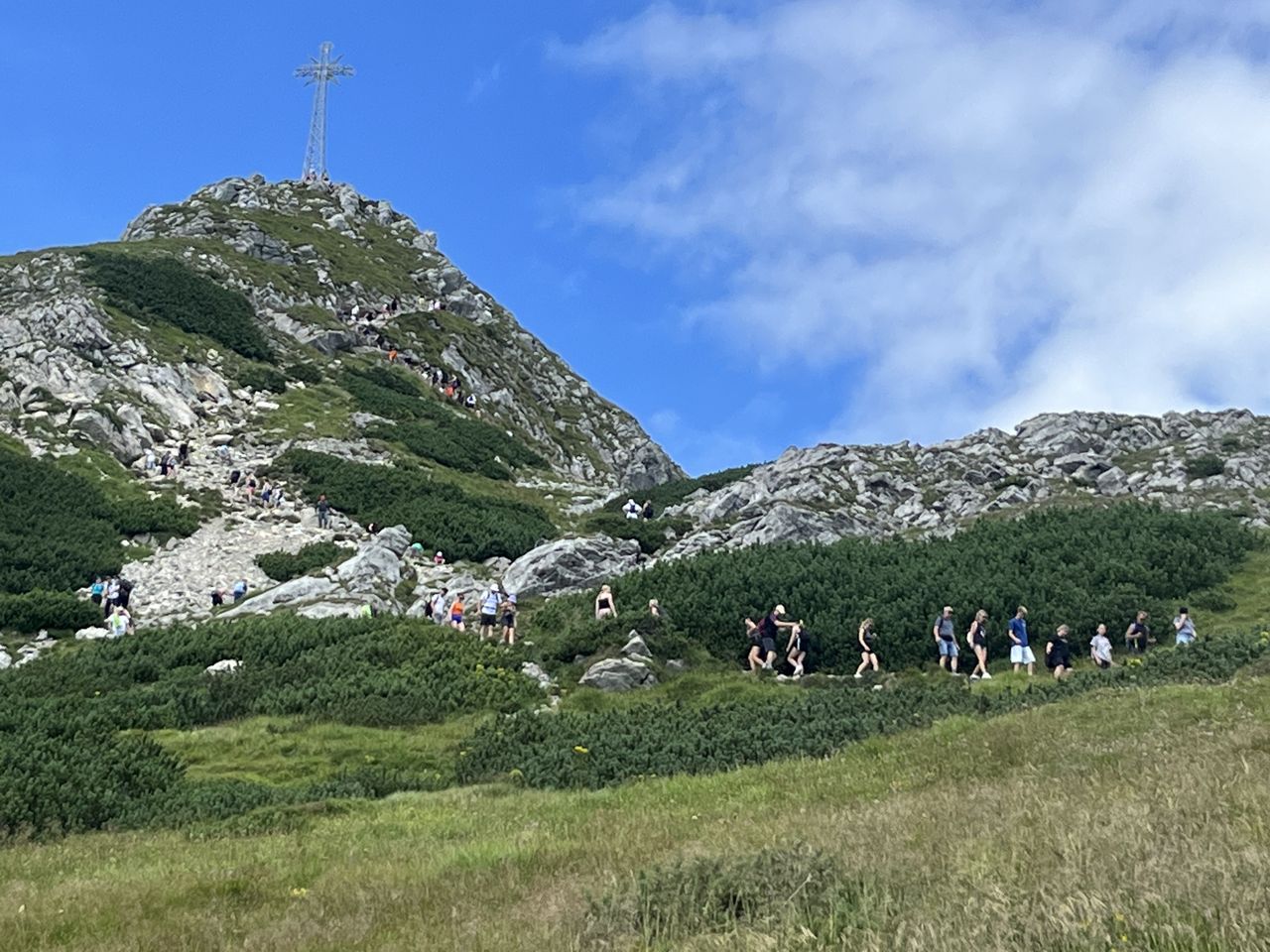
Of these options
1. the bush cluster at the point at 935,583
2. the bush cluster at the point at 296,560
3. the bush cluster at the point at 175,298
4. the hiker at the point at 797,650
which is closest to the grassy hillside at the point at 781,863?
the hiker at the point at 797,650

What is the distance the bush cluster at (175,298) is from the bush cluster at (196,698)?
45.9 meters

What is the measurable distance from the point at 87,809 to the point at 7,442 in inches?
1509

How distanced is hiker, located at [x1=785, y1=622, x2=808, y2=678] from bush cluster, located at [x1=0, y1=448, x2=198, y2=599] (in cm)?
2569

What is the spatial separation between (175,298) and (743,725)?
211 ft

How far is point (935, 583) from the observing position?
26781 millimetres

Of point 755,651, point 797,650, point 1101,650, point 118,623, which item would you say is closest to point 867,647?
point 797,650

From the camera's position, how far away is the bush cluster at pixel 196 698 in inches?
538

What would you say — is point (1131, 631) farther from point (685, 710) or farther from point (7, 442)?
point (7, 442)

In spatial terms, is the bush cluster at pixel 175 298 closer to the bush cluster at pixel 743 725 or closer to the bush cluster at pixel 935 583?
the bush cluster at pixel 935 583

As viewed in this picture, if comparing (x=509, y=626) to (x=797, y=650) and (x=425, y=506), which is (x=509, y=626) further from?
(x=425, y=506)

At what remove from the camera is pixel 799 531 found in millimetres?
39125

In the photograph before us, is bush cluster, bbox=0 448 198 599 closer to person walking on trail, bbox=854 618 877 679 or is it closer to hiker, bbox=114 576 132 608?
hiker, bbox=114 576 132 608

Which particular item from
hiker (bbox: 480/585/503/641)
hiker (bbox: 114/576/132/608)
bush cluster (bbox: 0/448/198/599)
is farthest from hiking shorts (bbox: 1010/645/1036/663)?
bush cluster (bbox: 0/448/198/599)

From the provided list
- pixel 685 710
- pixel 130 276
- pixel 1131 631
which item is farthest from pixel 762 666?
pixel 130 276
